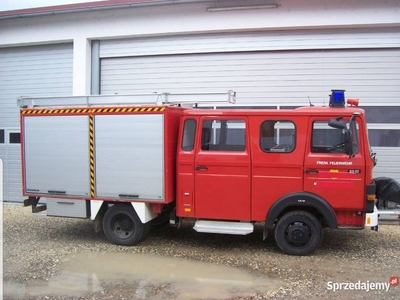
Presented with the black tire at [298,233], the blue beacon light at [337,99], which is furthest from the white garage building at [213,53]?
the black tire at [298,233]

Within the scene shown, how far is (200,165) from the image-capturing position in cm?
621

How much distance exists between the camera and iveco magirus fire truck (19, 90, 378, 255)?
19.2ft

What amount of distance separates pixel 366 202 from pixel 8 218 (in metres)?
7.78

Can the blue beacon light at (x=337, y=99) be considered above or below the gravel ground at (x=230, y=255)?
above

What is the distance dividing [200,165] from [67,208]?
258 centimetres

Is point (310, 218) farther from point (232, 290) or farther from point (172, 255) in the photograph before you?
point (172, 255)

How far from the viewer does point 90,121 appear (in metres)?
6.56

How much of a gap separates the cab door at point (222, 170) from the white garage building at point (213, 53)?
3491mm

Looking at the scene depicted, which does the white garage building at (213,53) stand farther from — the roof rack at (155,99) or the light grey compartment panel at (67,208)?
the light grey compartment panel at (67,208)

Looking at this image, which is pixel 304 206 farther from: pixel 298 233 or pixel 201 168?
pixel 201 168

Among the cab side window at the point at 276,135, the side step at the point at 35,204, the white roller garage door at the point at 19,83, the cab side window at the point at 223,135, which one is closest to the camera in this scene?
the cab side window at the point at 276,135

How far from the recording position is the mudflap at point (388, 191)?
6.23 metres

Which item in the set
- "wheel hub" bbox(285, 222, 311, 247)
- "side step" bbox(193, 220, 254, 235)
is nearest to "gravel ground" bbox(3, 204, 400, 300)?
"wheel hub" bbox(285, 222, 311, 247)

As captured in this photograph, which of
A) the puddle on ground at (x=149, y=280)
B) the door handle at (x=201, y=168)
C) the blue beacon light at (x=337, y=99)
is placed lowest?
the puddle on ground at (x=149, y=280)
